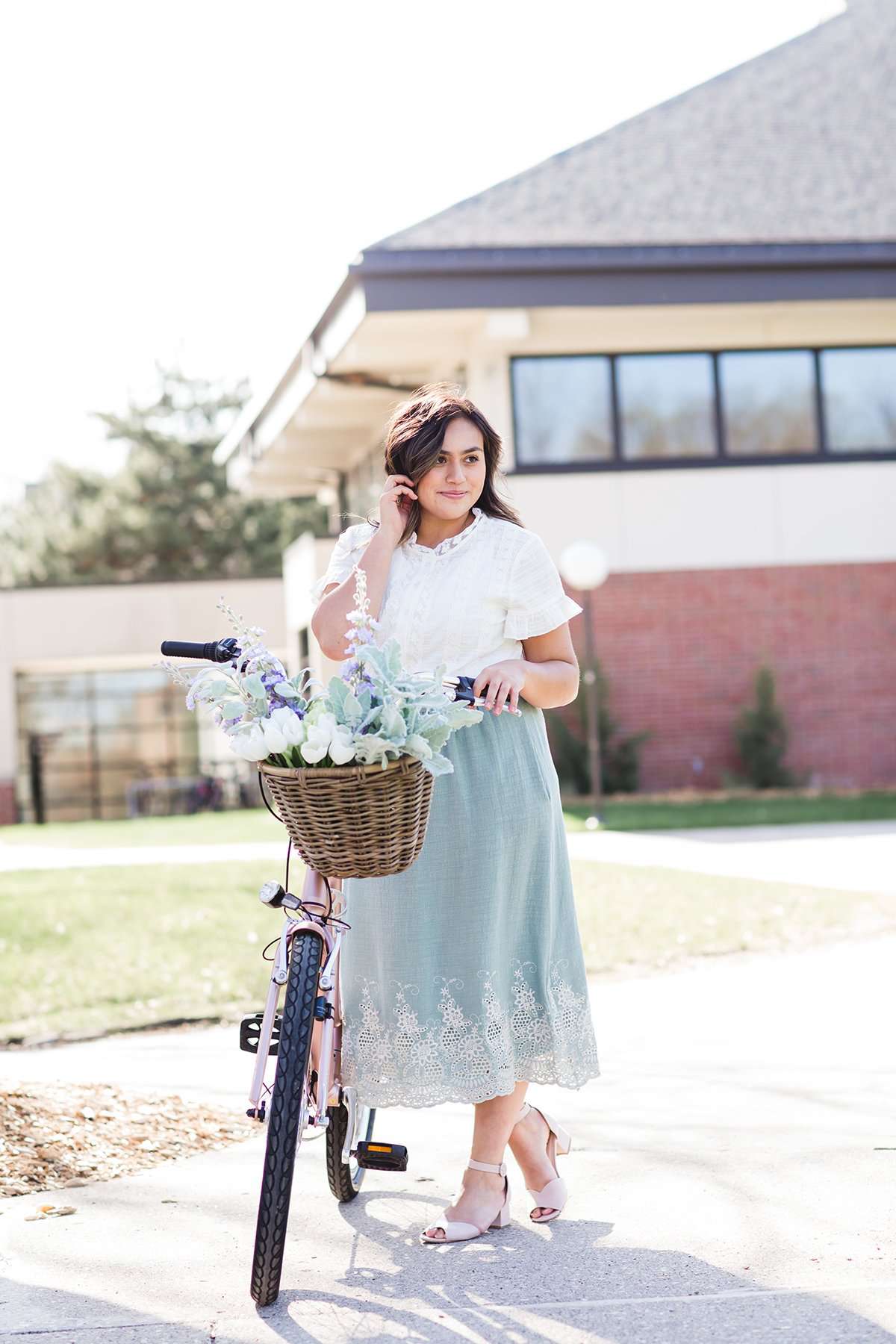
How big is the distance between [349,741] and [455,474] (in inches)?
34.7

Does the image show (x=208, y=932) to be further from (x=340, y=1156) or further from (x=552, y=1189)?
(x=552, y=1189)

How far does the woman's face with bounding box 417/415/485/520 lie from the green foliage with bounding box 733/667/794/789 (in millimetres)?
14051

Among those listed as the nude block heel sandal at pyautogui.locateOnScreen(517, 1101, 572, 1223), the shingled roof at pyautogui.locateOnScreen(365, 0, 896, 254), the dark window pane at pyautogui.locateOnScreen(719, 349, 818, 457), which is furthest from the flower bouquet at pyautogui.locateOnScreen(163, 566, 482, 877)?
the dark window pane at pyautogui.locateOnScreen(719, 349, 818, 457)

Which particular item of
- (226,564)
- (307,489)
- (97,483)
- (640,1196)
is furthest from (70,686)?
(640,1196)

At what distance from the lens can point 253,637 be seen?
3256 mm

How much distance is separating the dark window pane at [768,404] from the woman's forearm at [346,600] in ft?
48.6

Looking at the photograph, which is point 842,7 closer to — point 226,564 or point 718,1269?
point 718,1269

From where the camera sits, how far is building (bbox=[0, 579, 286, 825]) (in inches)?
1052

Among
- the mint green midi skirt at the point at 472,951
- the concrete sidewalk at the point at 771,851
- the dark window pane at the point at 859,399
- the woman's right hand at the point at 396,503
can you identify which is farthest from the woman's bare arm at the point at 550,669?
the dark window pane at the point at 859,399

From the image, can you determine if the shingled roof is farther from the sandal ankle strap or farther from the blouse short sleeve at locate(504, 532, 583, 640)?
the sandal ankle strap

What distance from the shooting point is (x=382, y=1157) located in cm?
368

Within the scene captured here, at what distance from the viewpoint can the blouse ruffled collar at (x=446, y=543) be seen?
3701 millimetres

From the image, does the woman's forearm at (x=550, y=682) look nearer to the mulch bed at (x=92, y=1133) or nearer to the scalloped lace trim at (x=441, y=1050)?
the scalloped lace trim at (x=441, y=1050)

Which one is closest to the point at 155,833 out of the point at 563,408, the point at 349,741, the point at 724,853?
the point at 563,408
